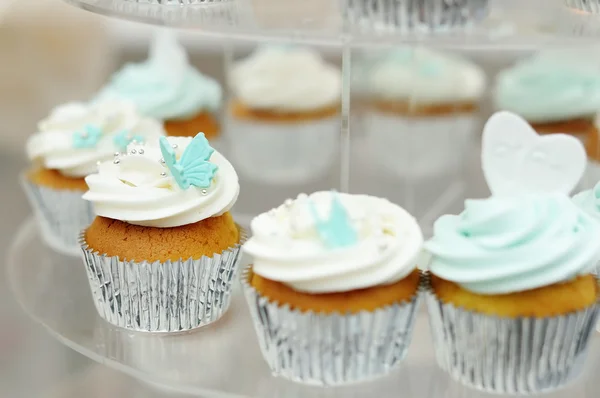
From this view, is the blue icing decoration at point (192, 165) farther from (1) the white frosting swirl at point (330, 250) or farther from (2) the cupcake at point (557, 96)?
(2) the cupcake at point (557, 96)

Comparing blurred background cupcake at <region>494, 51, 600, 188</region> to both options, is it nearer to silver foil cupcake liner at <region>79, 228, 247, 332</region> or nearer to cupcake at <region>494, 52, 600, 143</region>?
cupcake at <region>494, 52, 600, 143</region>

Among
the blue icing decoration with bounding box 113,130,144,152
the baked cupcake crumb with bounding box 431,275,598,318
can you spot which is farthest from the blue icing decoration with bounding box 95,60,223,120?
the baked cupcake crumb with bounding box 431,275,598,318

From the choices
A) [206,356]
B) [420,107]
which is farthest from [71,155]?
[420,107]

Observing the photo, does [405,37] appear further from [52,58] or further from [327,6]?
[52,58]

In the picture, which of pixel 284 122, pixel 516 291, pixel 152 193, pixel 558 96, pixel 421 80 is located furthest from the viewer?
pixel 421 80

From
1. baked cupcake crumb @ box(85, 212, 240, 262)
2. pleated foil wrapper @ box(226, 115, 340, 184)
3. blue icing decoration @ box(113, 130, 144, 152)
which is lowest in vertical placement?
pleated foil wrapper @ box(226, 115, 340, 184)

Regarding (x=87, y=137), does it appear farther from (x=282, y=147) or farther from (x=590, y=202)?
(x=590, y=202)
